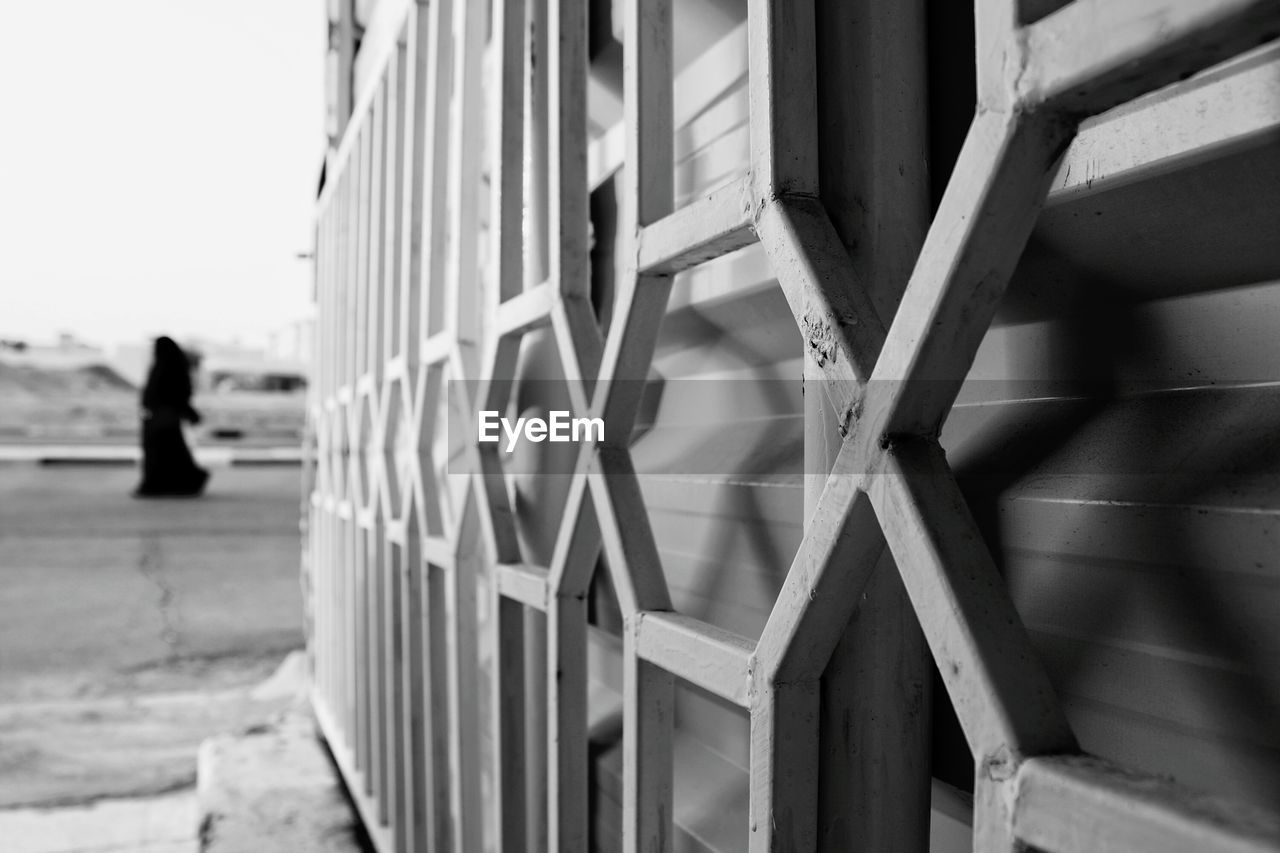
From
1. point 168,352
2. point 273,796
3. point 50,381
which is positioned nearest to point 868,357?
point 273,796

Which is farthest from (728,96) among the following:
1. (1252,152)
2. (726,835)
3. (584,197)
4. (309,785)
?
(309,785)

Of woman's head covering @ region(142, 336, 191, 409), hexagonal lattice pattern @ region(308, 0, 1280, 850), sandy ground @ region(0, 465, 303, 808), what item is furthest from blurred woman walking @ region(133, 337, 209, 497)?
hexagonal lattice pattern @ region(308, 0, 1280, 850)

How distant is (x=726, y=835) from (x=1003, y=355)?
22.1 inches

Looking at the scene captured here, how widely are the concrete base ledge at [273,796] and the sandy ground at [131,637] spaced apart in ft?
1.03

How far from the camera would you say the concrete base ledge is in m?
2.22

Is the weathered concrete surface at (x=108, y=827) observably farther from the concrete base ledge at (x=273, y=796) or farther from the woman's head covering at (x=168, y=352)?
the woman's head covering at (x=168, y=352)

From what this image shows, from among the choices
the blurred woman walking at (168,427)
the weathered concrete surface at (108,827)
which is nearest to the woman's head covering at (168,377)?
the blurred woman walking at (168,427)

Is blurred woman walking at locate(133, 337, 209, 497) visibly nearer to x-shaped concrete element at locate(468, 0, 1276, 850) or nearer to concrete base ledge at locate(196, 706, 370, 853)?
concrete base ledge at locate(196, 706, 370, 853)

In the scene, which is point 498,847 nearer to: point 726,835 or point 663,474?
point 726,835

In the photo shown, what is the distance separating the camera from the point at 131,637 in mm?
4934

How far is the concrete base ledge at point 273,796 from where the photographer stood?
7.28 feet
